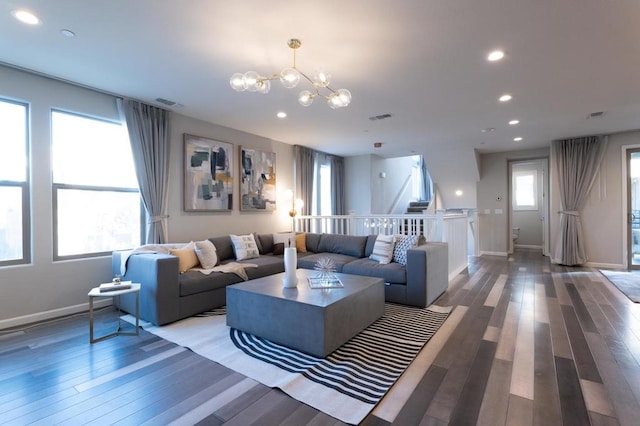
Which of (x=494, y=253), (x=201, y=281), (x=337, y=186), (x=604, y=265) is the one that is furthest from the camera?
(x=337, y=186)

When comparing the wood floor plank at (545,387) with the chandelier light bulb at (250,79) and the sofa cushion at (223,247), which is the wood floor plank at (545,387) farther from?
the sofa cushion at (223,247)

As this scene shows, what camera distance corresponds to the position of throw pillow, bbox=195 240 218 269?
3.80 m

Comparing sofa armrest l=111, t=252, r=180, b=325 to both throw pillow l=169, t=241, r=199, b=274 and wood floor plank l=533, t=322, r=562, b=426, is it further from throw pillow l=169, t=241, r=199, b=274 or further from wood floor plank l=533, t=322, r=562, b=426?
wood floor plank l=533, t=322, r=562, b=426

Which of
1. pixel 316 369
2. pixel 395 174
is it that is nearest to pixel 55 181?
pixel 316 369

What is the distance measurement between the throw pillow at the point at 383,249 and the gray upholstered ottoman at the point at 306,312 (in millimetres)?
997

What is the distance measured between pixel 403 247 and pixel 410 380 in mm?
2177

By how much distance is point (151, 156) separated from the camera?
4.04 m

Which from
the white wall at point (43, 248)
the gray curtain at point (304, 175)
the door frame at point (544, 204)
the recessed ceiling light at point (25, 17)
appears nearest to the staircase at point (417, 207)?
the door frame at point (544, 204)

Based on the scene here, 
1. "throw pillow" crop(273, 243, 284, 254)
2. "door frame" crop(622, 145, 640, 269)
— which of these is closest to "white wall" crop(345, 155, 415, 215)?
"throw pillow" crop(273, 243, 284, 254)

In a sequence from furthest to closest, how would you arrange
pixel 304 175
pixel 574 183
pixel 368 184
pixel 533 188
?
pixel 533 188 < pixel 368 184 < pixel 304 175 < pixel 574 183

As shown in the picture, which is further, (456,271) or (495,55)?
(456,271)

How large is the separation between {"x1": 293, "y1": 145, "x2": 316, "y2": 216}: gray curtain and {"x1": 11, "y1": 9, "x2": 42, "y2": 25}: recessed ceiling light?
4.55 meters

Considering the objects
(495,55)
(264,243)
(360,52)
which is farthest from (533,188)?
(360,52)

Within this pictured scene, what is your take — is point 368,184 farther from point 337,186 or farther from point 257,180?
point 257,180
